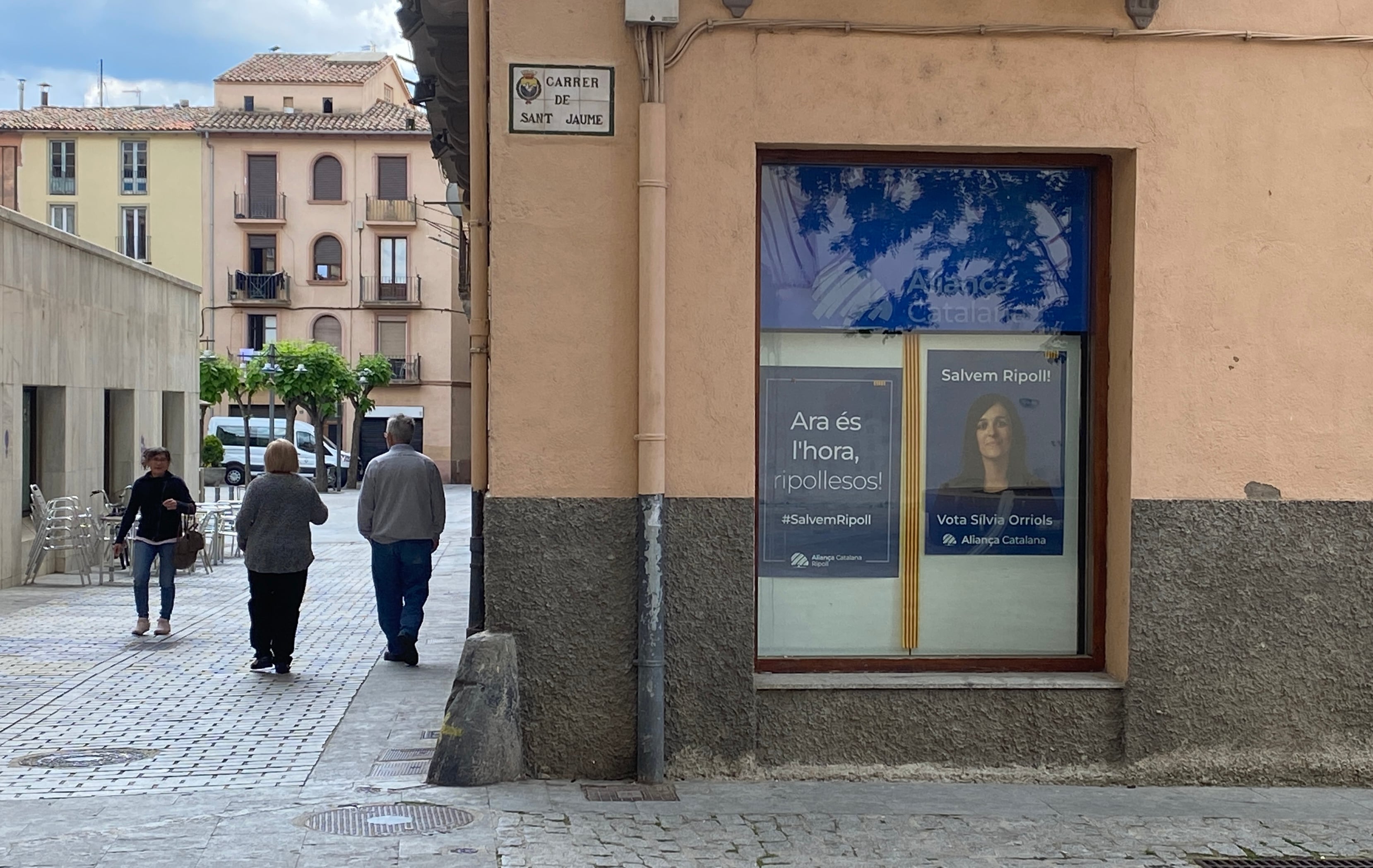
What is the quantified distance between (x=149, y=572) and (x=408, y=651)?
2.95 meters

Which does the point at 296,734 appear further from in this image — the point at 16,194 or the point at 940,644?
the point at 16,194

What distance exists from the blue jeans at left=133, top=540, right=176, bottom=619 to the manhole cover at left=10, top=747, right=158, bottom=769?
4586 millimetres

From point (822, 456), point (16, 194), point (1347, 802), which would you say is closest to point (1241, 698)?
point (1347, 802)

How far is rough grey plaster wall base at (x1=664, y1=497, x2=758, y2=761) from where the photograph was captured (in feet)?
22.2

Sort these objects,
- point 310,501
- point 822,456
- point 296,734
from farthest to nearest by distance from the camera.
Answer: point 310,501 < point 296,734 < point 822,456

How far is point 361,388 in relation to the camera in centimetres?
5241

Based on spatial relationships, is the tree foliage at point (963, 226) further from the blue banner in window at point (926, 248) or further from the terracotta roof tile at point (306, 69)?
the terracotta roof tile at point (306, 69)

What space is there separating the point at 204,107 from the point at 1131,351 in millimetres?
65491

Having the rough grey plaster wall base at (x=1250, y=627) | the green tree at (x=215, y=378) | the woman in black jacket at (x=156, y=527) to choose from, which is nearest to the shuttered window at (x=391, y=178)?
the green tree at (x=215, y=378)

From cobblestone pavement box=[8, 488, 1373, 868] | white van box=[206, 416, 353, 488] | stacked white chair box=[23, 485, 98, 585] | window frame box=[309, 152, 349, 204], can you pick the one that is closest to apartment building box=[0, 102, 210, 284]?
window frame box=[309, 152, 349, 204]

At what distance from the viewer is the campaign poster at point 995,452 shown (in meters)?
7.31

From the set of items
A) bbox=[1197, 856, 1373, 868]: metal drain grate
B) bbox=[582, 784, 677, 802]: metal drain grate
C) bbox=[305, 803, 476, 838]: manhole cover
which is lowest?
bbox=[1197, 856, 1373, 868]: metal drain grate

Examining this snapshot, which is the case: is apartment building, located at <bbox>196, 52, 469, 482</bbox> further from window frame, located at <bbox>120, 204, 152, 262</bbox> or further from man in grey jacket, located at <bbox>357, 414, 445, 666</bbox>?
man in grey jacket, located at <bbox>357, 414, 445, 666</bbox>

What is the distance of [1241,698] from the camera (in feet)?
23.0
